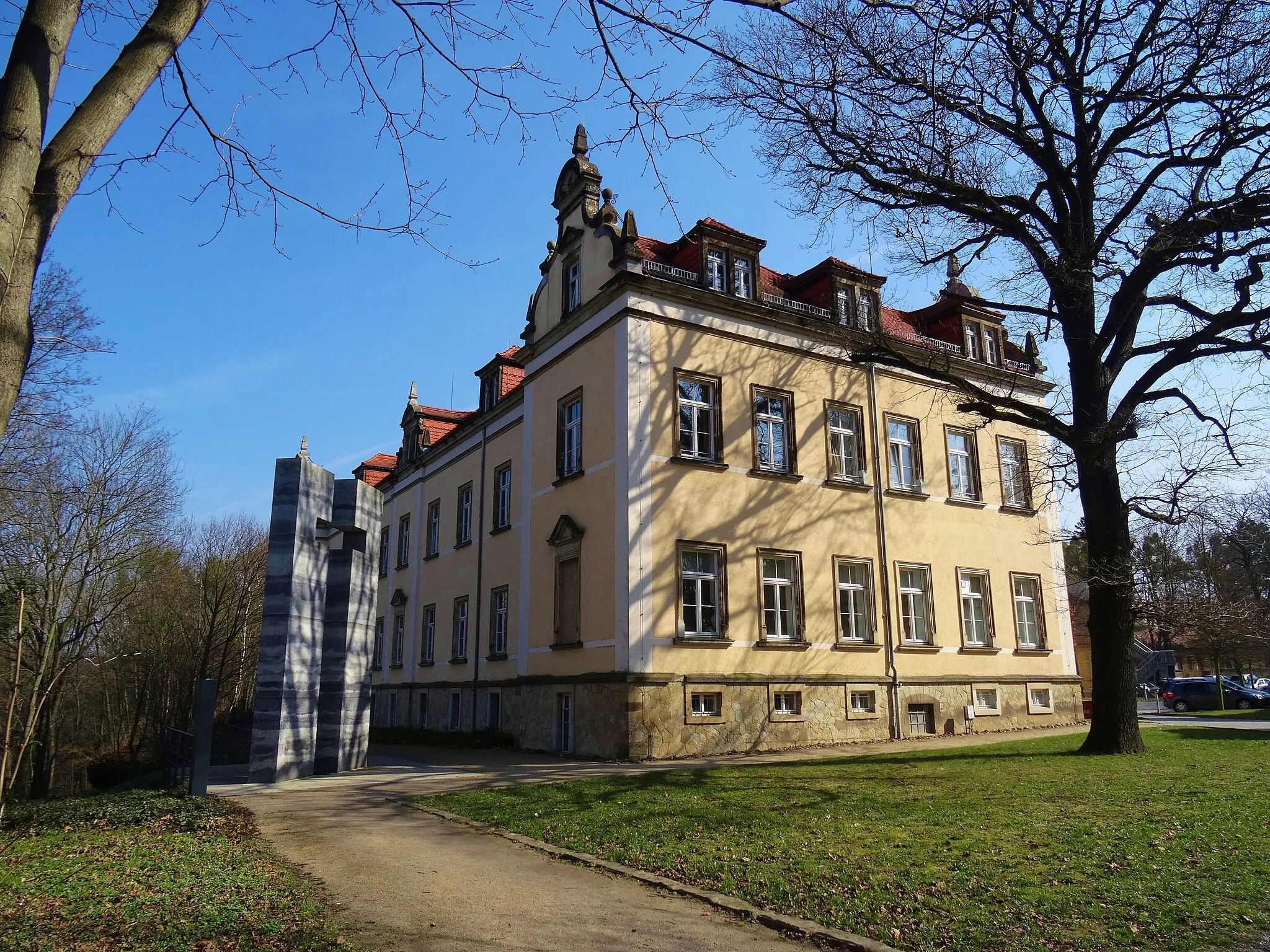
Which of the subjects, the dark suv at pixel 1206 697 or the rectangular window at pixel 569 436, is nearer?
the rectangular window at pixel 569 436

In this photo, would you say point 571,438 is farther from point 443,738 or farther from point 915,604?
point 915,604

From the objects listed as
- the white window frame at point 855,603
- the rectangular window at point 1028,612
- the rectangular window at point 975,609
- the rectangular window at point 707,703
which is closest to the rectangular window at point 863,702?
the white window frame at point 855,603

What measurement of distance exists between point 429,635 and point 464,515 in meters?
4.47

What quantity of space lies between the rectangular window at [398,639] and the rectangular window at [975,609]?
1914 cm

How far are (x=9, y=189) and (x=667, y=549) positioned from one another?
15.4 m

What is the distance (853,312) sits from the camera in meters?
22.7

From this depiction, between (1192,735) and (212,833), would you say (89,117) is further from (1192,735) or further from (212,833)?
(1192,735)

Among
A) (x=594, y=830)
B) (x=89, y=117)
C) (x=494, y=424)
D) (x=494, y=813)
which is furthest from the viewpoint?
(x=494, y=424)

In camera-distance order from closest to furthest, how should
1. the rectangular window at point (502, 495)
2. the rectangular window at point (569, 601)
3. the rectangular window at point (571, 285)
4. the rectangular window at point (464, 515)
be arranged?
the rectangular window at point (569, 601), the rectangular window at point (571, 285), the rectangular window at point (502, 495), the rectangular window at point (464, 515)

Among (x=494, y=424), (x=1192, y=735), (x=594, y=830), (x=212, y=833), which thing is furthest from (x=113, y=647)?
(x=1192, y=735)

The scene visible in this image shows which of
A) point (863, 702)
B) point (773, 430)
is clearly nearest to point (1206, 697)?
point (863, 702)

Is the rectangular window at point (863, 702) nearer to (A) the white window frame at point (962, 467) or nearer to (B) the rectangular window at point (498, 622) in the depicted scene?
(A) the white window frame at point (962, 467)

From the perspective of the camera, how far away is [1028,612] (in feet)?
80.3

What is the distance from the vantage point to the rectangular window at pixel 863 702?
64.7ft
